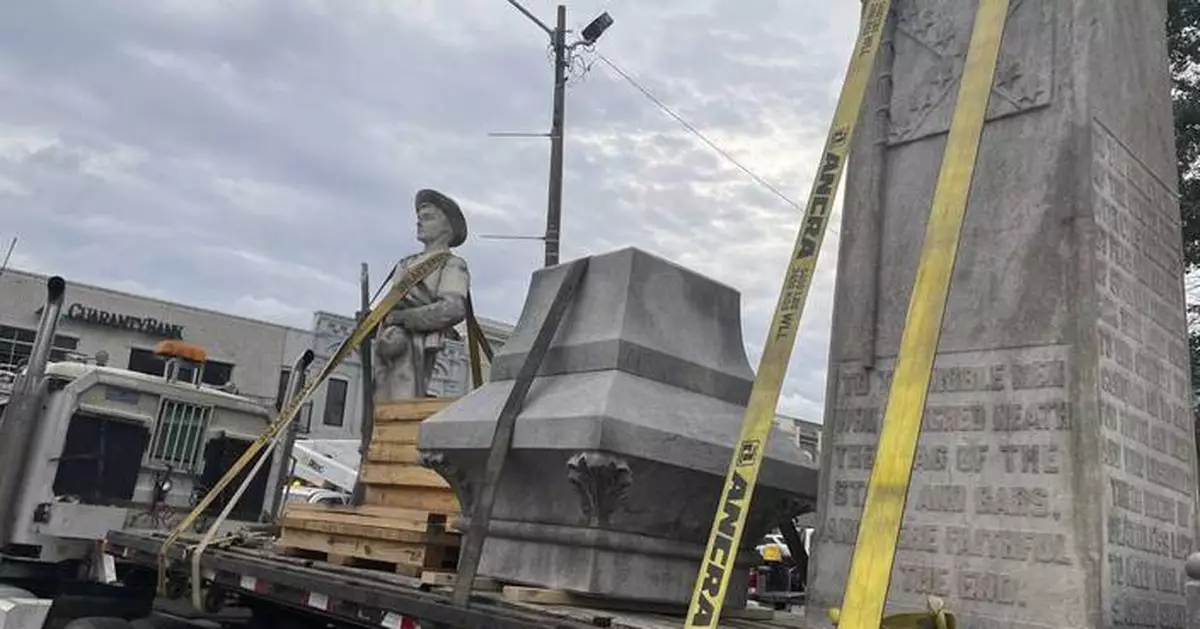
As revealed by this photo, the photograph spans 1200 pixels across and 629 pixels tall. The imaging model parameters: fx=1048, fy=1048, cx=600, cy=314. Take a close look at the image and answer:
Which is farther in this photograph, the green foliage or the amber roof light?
the green foliage

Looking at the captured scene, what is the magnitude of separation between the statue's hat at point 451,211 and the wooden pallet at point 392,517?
2.15 meters

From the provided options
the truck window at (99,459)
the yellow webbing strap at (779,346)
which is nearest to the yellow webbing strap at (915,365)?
the yellow webbing strap at (779,346)

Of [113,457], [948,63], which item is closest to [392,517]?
[113,457]

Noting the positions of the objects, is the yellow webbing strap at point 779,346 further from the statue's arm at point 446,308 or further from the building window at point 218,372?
the building window at point 218,372

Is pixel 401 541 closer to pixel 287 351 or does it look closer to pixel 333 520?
pixel 333 520

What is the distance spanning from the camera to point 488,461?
4.84 m

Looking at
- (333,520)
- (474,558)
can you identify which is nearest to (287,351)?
(333,520)

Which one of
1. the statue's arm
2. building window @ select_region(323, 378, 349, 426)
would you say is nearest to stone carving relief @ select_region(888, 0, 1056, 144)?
the statue's arm

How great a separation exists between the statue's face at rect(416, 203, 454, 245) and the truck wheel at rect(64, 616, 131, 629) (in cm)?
369

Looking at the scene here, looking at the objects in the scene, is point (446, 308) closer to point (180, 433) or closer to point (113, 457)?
point (180, 433)

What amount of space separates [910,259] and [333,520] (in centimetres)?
375

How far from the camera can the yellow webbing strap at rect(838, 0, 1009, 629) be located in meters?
3.03

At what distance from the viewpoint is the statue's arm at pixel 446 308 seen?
27.5 feet

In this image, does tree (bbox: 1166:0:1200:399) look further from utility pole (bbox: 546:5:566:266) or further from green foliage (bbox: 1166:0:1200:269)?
utility pole (bbox: 546:5:566:266)
